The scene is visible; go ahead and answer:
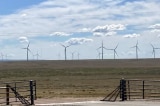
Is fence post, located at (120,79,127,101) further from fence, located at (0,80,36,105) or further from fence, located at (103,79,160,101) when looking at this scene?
fence, located at (0,80,36,105)

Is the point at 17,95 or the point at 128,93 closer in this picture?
the point at 17,95

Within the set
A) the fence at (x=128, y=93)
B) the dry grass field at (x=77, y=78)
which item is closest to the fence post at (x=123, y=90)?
the fence at (x=128, y=93)

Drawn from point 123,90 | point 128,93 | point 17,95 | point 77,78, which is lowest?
point 77,78

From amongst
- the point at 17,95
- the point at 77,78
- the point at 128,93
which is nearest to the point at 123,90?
the point at 128,93

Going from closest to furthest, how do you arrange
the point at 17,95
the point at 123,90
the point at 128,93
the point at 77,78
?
the point at 17,95 < the point at 123,90 < the point at 128,93 < the point at 77,78

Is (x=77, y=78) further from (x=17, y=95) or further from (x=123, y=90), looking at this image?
(x=17, y=95)

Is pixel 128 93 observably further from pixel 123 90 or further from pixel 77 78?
pixel 77 78

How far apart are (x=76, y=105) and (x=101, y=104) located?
126 centimetres

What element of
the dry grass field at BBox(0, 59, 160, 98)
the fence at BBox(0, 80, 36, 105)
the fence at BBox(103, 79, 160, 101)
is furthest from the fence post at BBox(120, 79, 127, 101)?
the dry grass field at BBox(0, 59, 160, 98)

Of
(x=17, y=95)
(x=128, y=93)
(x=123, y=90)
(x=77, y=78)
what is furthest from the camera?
(x=77, y=78)

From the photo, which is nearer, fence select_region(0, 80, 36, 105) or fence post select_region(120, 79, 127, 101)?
fence select_region(0, 80, 36, 105)

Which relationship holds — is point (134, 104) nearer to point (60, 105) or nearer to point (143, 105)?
point (143, 105)

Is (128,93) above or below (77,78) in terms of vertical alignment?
above

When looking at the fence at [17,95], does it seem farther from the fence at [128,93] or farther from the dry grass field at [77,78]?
the dry grass field at [77,78]
